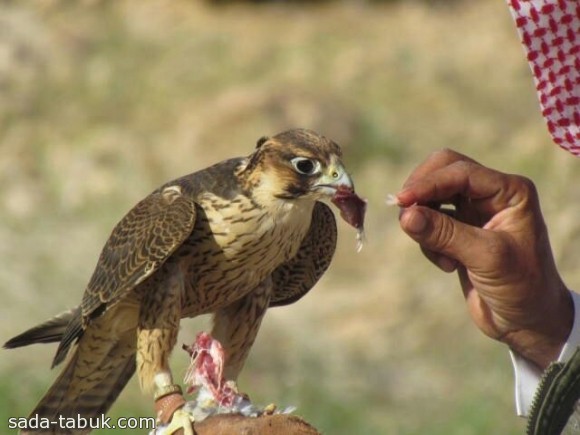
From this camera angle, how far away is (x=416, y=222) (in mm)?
3115

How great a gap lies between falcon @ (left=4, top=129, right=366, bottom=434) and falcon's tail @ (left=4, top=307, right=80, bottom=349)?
14mm

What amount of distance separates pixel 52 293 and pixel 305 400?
180 centimetres

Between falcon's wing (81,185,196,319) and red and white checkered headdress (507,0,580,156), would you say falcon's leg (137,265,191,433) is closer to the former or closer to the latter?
falcon's wing (81,185,196,319)

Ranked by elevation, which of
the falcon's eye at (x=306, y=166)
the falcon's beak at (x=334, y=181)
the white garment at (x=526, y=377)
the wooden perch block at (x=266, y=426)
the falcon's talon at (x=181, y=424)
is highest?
the falcon's eye at (x=306, y=166)

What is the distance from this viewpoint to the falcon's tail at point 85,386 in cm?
410

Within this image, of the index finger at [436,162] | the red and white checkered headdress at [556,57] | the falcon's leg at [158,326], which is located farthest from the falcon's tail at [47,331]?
the red and white checkered headdress at [556,57]

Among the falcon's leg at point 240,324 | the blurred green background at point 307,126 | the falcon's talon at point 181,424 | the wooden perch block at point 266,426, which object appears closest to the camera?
the wooden perch block at point 266,426

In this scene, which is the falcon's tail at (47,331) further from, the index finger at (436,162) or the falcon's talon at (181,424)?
the index finger at (436,162)

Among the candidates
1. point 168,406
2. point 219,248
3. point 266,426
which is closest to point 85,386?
point 219,248

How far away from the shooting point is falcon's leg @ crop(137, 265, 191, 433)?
3625mm

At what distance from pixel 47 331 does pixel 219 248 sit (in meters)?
0.73

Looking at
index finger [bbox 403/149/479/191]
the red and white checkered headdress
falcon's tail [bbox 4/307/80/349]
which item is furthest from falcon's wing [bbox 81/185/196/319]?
the red and white checkered headdress

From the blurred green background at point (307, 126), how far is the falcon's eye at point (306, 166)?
356 centimetres

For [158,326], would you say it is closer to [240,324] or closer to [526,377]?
[240,324]
